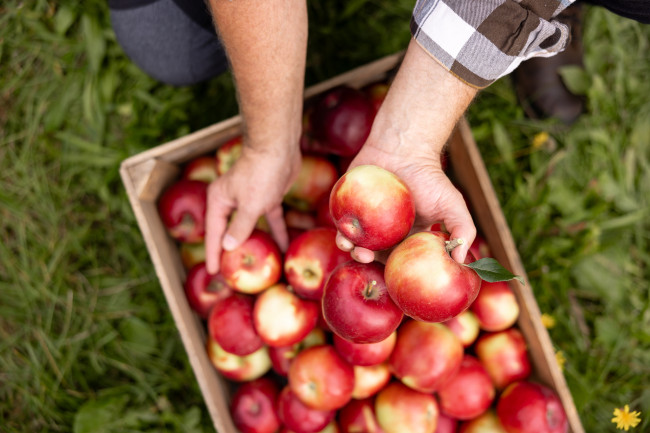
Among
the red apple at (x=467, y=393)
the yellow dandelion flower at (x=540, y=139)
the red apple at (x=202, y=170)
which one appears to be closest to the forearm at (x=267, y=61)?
the red apple at (x=202, y=170)

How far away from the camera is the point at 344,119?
1.88m

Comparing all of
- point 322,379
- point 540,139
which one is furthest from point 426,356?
point 540,139

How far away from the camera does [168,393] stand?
233 centimetres

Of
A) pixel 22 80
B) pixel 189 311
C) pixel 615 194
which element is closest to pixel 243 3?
pixel 189 311

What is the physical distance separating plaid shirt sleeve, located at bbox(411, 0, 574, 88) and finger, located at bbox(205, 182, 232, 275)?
91 centimetres

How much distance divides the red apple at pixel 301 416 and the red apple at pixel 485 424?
21.5 inches

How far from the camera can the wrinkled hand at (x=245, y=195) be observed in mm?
1735

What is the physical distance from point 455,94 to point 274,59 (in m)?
0.57

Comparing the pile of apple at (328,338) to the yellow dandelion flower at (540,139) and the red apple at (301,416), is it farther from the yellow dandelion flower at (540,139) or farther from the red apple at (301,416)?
the yellow dandelion flower at (540,139)

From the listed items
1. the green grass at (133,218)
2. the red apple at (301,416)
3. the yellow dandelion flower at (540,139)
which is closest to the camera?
the red apple at (301,416)

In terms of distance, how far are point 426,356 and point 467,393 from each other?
0.26 meters

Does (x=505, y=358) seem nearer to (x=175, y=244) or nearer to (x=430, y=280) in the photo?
(x=430, y=280)

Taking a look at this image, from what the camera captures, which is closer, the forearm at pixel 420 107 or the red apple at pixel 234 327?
the forearm at pixel 420 107

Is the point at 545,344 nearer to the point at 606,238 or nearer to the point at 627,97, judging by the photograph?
the point at 606,238
